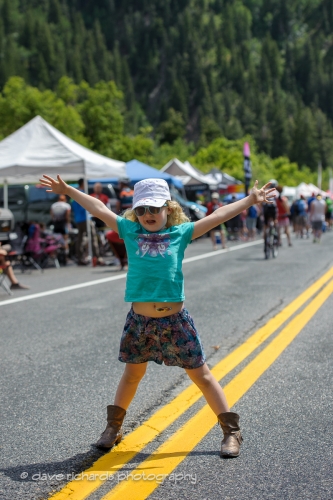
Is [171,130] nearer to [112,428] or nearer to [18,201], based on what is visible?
[18,201]

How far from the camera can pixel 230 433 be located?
165 inches

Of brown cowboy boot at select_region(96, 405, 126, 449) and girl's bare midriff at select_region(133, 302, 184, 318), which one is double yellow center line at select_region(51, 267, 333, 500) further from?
girl's bare midriff at select_region(133, 302, 184, 318)

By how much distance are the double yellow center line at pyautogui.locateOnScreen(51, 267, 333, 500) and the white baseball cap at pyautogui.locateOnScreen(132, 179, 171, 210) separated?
1319 mm

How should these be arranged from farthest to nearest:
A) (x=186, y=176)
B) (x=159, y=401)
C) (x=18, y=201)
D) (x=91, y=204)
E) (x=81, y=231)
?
(x=186, y=176) → (x=18, y=201) → (x=81, y=231) → (x=159, y=401) → (x=91, y=204)

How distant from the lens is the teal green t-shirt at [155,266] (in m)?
4.15

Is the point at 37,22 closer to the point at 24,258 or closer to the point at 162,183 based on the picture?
the point at 24,258

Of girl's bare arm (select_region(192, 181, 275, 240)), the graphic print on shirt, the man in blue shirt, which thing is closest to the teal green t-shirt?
the graphic print on shirt

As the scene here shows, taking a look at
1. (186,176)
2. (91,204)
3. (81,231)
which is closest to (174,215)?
(91,204)

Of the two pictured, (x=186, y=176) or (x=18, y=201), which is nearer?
(x=18, y=201)

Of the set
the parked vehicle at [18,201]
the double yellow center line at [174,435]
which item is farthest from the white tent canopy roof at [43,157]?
Answer: the double yellow center line at [174,435]

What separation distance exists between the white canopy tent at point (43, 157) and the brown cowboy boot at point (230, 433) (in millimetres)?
13972

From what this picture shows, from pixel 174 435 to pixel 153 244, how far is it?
1137mm

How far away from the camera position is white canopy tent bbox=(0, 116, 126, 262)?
17578 millimetres

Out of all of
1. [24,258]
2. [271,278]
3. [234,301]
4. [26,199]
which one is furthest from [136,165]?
[234,301]
